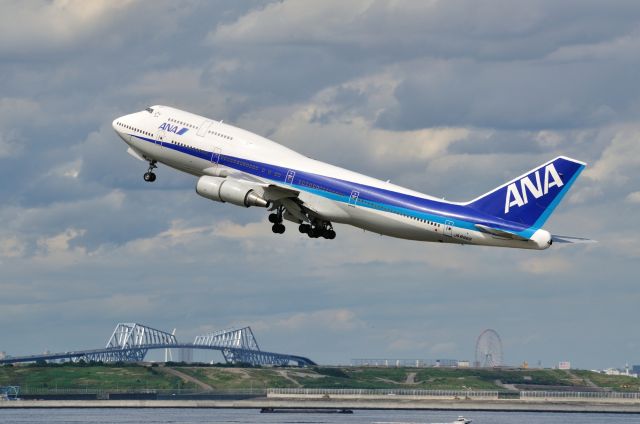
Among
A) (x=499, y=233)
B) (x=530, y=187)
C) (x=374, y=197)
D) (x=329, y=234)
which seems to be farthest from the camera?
(x=329, y=234)

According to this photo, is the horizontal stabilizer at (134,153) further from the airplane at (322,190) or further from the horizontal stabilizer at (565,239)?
the horizontal stabilizer at (565,239)

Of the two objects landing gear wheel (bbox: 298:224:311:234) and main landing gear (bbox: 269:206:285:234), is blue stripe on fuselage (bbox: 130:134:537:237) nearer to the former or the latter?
main landing gear (bbox: 269:206:285:234)

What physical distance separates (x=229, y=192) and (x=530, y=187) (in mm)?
23936

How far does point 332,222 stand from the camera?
375ft

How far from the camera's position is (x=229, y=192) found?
113 metres

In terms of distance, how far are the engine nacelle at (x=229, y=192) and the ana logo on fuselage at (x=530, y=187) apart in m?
19.6

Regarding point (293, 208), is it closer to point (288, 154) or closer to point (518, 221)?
point (288, 154)

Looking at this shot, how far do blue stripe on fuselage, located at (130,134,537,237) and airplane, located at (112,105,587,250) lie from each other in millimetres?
75

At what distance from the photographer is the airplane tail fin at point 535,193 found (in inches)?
4092

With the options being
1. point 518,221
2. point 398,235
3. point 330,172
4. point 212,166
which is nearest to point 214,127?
point 212,166

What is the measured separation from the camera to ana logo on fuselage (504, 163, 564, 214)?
342 feet

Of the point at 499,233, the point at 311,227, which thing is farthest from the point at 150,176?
the point at 499,233

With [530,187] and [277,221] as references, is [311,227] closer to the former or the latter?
[277,221]

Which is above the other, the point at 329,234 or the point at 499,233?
the point at 329,234
